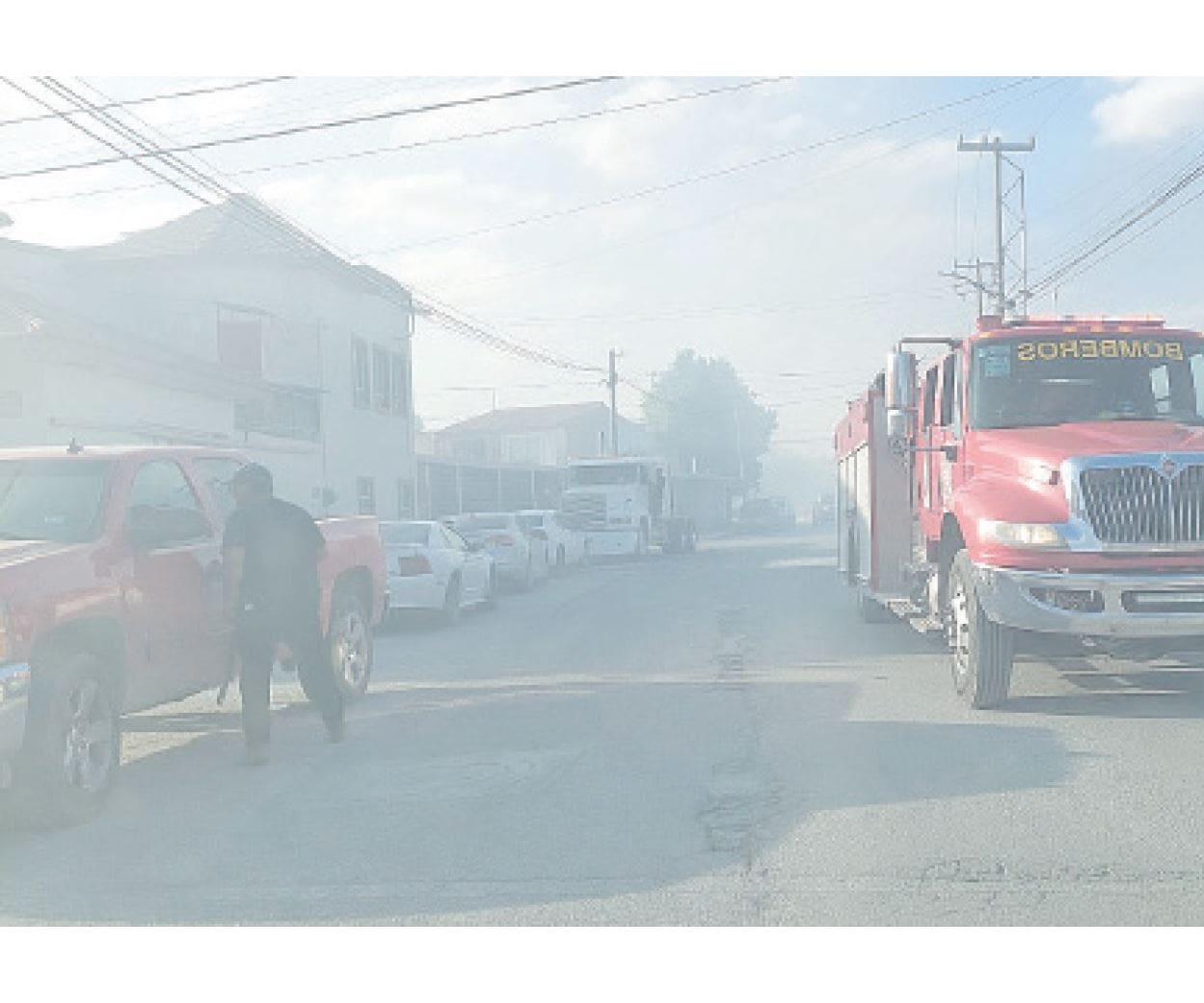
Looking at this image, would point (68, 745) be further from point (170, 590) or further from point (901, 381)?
point (901, 381)

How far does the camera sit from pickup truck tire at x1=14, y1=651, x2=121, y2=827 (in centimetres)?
673

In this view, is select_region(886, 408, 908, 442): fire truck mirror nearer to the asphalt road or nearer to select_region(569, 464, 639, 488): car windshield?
the asphalt road

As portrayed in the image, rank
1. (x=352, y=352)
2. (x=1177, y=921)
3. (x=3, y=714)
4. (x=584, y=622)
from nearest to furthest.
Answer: (x=1177, y=921) → (x=3, y=714) → (x=584, y=622) → (x=352, y=352)

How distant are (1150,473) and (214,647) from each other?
6.07 m

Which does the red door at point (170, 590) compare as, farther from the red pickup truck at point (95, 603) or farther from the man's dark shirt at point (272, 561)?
the man's dark shirt at point (272, 561)

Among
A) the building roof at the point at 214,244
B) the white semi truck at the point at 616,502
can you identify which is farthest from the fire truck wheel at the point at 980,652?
the white semi truck at the point at 616,502

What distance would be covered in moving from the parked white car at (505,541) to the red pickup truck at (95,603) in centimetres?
1444

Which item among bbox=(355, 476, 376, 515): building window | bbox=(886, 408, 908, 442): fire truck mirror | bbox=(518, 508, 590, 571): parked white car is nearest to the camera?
bbox=(886, 408, 908, 442): fire truck mirror

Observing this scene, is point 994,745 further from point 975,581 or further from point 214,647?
point 214,647

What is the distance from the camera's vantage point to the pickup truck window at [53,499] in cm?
775

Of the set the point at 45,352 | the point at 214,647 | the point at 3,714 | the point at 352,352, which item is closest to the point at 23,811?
the point at 3,714

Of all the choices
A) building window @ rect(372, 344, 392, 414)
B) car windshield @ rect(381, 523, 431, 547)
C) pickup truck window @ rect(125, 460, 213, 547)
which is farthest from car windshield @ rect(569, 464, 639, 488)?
pickup truck window @ rect(125, 460, 213, 547)

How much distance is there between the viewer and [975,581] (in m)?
9.23

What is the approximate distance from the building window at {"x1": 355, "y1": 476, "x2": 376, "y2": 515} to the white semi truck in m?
5.24
